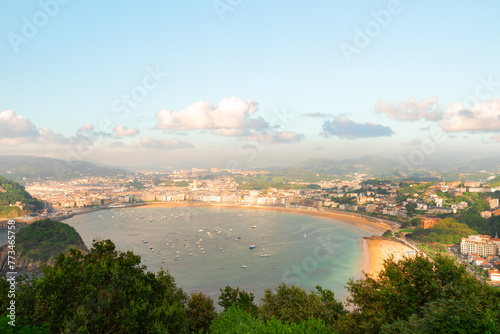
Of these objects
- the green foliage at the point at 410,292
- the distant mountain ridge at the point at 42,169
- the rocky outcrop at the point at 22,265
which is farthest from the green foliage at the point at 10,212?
the green foliage at the point at 410,292

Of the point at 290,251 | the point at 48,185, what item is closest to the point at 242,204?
the point at 290,251

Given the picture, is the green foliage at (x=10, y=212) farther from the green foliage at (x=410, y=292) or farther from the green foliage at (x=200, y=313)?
the green foliage at (x=410, y=292)

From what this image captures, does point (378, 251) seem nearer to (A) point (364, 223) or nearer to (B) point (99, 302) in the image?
(A) point (364, 223)

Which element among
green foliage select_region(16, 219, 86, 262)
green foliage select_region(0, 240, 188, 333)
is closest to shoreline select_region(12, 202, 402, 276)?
green foliage select_region(0, 240, 188, 333)

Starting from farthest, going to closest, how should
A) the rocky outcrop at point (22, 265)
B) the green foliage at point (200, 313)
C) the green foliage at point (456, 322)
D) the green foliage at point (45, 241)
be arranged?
1. the green foliage at point (45, 241)
2. the rocky outcrop at point (22, 265)
3. the green foliage at point (200, 313)
4. the green foliage at point (456, 322)

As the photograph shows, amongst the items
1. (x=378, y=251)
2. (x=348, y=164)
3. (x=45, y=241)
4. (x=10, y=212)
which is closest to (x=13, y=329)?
(x=45, y=241)

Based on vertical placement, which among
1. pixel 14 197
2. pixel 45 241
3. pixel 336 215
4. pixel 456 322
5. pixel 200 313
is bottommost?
pixel 336 215
